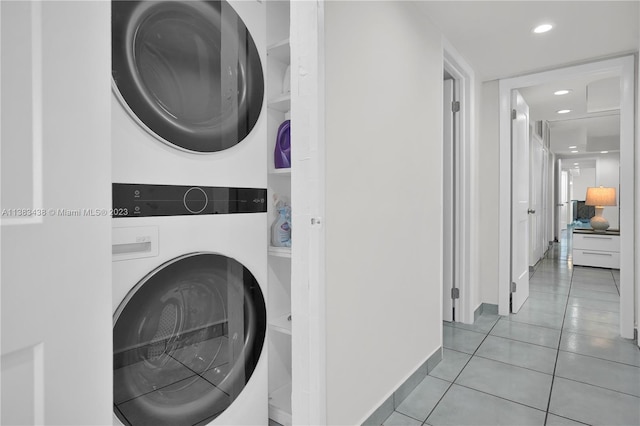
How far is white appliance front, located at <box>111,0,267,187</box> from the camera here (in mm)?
1013

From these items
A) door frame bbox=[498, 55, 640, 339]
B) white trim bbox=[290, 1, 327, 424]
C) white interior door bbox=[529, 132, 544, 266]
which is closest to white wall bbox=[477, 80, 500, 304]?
door frame bbox=[498, 55, 640, 339]

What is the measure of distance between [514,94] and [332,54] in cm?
275

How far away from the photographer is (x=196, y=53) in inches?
47.2

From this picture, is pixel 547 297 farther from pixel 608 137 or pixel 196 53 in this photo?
pixel 608 137

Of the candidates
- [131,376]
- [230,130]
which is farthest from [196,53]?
[131,376]

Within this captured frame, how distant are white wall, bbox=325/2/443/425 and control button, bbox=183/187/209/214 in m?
0.45

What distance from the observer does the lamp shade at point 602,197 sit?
19.7 ft

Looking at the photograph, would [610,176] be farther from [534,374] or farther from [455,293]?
[534,374]

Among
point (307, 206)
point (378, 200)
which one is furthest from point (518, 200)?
point (307, 206)

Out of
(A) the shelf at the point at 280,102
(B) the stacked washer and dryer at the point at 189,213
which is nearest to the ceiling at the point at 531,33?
(A) the shelf at the point at 280,102

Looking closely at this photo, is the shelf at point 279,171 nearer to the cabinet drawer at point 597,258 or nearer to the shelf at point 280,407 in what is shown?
the shelf at point 280,407

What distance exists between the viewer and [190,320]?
3.99 ft

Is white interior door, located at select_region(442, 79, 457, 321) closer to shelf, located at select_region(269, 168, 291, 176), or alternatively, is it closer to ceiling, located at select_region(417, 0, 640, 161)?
ceiling, located at select_region(417, 0, 640, 161)

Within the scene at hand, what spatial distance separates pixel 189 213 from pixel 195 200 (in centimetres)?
5
